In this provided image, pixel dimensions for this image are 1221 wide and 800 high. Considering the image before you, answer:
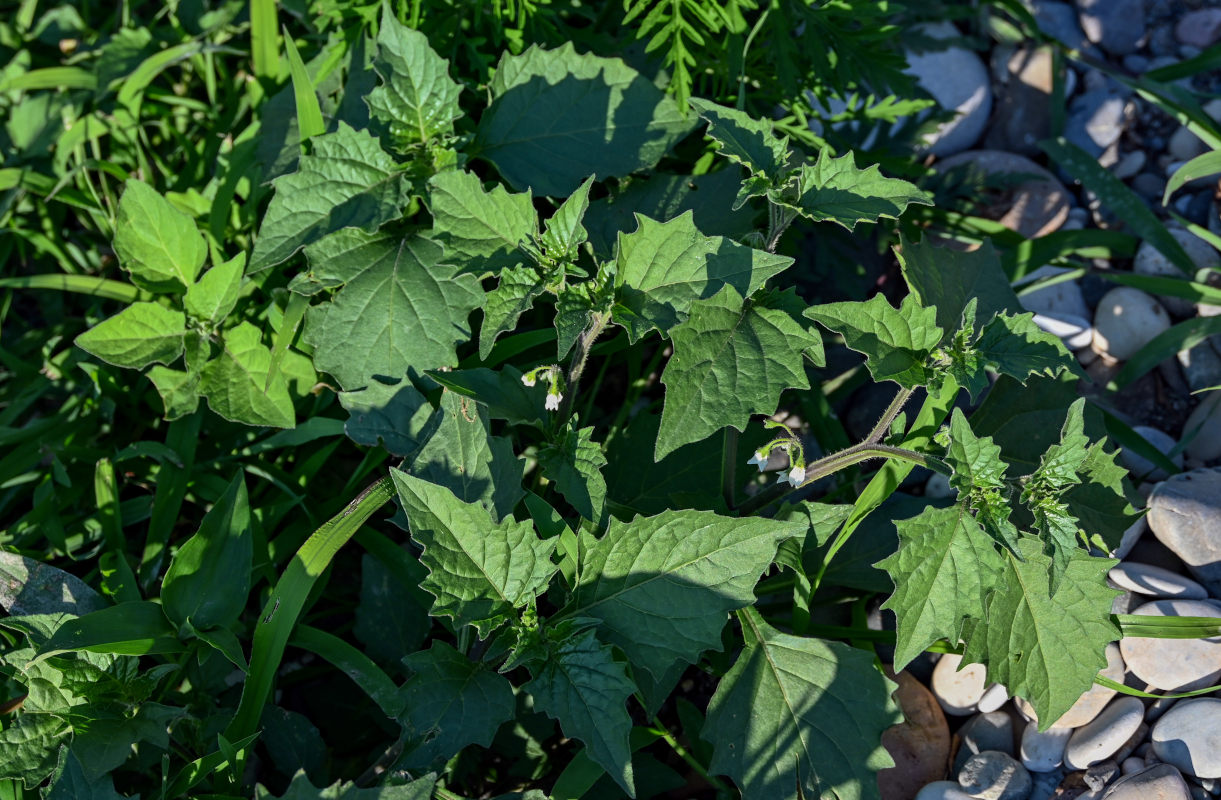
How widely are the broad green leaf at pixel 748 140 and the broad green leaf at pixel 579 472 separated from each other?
800 mm

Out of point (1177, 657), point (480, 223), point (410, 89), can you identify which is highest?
point (410, 89)

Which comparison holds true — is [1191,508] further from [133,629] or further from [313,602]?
[133,629]

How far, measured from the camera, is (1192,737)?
8.64ft

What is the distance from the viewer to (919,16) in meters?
3.96

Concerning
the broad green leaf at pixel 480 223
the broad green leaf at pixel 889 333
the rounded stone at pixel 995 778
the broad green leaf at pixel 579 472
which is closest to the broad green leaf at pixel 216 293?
the broad green leaf at pixel 480 223

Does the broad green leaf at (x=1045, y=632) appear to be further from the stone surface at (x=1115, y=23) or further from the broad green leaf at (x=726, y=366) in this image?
the stone surface at (x=1115, y=23)

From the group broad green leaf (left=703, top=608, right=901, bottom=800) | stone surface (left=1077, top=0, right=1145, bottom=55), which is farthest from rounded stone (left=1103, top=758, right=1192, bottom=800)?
stone surface (left=1077, top=0, right=1145, bottom=55)

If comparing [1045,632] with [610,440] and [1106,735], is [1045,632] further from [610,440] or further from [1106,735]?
[610,440]

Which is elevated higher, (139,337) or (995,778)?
(139,337)

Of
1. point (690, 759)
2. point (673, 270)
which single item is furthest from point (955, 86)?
point (690, 759)

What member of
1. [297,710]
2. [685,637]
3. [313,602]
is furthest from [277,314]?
[685,637]

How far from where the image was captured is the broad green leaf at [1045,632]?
2539mm

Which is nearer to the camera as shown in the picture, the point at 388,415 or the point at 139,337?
the point at 388,415

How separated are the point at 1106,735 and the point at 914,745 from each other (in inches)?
19.6
